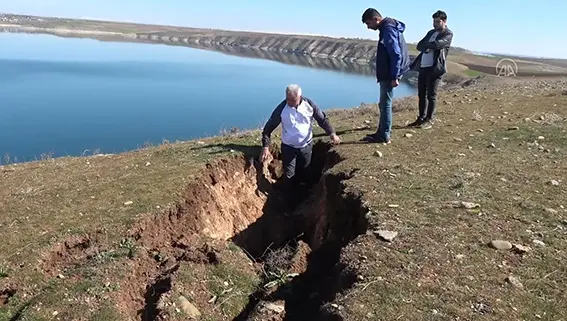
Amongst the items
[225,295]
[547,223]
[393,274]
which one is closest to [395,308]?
[393,274]

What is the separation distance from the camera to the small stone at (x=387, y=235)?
6271 mm

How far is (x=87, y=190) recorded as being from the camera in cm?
895

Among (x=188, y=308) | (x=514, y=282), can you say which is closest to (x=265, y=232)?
(x=188, y=308)

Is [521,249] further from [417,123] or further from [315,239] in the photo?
[417,123]

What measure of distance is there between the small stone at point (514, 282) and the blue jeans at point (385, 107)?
203 inches

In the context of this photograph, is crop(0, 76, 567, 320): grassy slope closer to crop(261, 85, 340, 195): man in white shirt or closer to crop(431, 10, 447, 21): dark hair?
crop(261, 85, 340, 195): man in white shirt

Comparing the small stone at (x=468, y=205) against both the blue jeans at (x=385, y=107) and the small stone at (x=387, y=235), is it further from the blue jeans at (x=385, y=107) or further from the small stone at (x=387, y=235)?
the blue jeans at (x=385, y=107)

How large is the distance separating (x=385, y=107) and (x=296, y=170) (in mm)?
2114

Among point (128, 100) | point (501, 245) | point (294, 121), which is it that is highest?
point (294, 121)

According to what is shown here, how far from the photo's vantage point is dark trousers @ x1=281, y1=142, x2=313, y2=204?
10.2m

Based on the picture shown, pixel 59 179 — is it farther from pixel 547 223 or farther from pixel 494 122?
pixel 494 122

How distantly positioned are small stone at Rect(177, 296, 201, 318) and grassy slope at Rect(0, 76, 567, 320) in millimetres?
766

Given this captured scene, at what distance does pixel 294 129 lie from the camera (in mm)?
9977

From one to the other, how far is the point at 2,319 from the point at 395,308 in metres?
4.06
